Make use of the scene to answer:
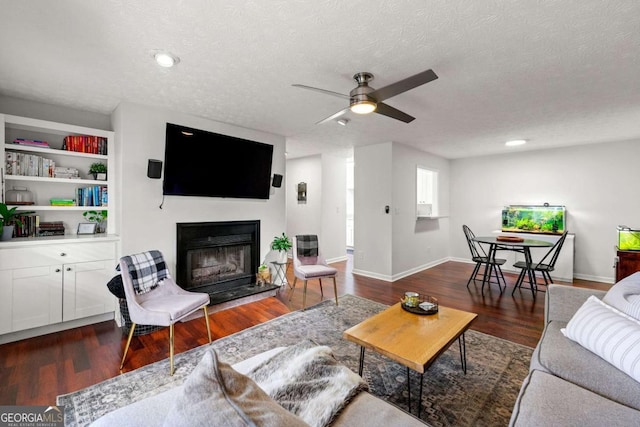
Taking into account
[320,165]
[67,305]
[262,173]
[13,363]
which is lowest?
[13,363]

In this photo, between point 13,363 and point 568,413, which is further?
point 13,363

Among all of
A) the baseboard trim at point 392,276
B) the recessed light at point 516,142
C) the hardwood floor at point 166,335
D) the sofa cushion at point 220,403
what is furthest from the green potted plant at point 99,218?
the recessed light at point 516,142

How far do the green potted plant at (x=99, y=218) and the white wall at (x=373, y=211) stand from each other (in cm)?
369

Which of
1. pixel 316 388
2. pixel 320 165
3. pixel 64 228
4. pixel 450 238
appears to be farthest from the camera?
pixel 450 238

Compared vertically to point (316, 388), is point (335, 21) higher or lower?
higher

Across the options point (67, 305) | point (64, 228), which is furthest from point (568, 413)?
point (64, 228)

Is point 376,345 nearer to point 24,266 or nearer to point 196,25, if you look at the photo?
point 196,25

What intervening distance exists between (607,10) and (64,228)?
4.89 meters

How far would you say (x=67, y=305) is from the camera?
2.78 meters

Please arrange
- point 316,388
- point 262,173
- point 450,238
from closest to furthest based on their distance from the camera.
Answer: point 316,388 → point 262,173 → point 450,238

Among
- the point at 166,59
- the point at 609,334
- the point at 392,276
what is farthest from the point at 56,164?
the point at 609,334

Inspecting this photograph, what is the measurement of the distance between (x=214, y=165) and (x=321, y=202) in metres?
2.78

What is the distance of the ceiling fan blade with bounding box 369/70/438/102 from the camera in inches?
70.1

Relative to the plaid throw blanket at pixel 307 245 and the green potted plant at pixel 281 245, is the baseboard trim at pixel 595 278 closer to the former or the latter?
the plaid throw blanket at pixel 307 245
